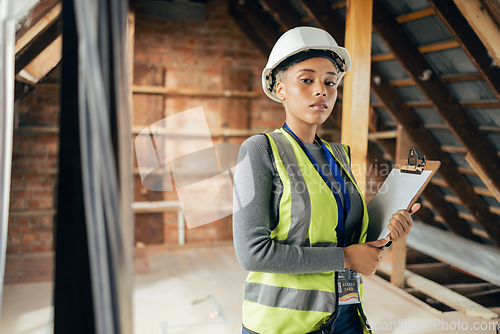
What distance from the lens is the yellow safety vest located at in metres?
1.00

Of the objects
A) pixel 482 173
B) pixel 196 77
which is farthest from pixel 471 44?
pixel 196 77

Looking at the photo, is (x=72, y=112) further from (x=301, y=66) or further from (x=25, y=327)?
(x=25, y=327)

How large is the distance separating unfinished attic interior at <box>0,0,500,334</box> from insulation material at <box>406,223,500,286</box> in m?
0.01

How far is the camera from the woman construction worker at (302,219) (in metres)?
0.98

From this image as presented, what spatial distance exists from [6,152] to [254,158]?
0.53 meters

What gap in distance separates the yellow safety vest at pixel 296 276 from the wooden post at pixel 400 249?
8.10ft

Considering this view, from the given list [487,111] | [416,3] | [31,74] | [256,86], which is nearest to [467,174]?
[487,111]

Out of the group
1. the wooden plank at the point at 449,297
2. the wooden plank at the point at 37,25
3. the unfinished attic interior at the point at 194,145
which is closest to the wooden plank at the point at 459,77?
the unfinished attic interior at the point at 194,145

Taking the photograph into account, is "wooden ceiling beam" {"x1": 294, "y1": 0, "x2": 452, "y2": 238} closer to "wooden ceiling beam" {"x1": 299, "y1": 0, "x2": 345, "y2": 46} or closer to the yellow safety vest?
"wooden ceiling beam" {"x1": 299, "y1": 0, "x2": 345, "y2": 46}

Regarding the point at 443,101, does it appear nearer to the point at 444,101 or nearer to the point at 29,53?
the point at 444,101

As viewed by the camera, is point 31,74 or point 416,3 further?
point 416,3

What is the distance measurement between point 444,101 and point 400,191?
7.29ft

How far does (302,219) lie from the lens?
39.4 inches

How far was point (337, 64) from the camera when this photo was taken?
4.16ft
